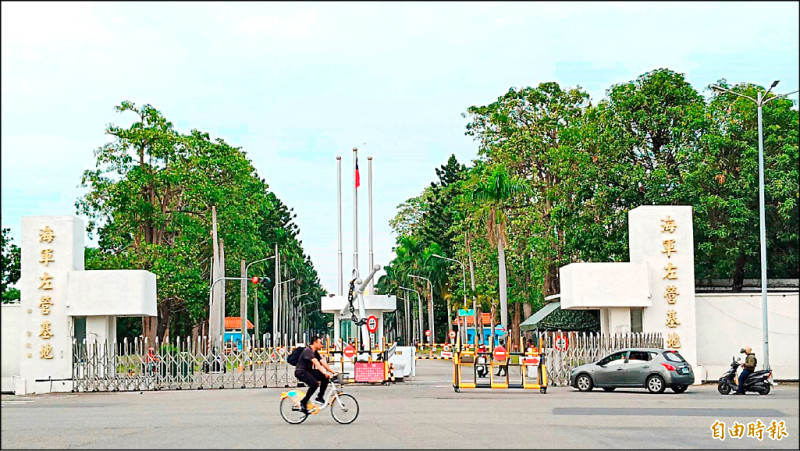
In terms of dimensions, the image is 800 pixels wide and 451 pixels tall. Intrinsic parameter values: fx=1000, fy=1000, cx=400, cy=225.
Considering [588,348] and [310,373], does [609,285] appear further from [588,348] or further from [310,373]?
[310,373]

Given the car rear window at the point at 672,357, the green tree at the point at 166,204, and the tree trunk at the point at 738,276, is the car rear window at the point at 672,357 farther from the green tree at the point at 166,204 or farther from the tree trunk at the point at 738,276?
the green tree at the point at 166,204

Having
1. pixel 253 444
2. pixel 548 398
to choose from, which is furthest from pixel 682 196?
pixel 253 444

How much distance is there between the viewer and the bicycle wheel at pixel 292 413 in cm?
1895

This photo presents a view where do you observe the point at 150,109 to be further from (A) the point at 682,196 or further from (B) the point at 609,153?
(A) the point at 682,196

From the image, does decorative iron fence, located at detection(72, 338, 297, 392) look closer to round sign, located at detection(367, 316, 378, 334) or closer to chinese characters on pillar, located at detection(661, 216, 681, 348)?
round sign, located at detection(367, 316, 378, 334)

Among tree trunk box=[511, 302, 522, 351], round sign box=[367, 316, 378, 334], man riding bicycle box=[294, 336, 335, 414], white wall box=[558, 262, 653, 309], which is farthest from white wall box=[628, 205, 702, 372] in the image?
tree trunk box=[511, 302, 522, 351]

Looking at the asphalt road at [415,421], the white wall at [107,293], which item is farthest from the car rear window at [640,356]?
the white wall at [107,293]

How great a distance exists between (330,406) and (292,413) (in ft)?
2.41

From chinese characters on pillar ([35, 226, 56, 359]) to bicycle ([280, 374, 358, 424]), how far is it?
1804 centimetres

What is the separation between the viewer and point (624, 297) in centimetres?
3466

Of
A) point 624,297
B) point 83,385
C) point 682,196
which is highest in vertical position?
point 682,196

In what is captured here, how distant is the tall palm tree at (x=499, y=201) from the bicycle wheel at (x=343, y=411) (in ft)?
101

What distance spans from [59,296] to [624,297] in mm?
19535

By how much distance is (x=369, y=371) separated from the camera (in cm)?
3562
